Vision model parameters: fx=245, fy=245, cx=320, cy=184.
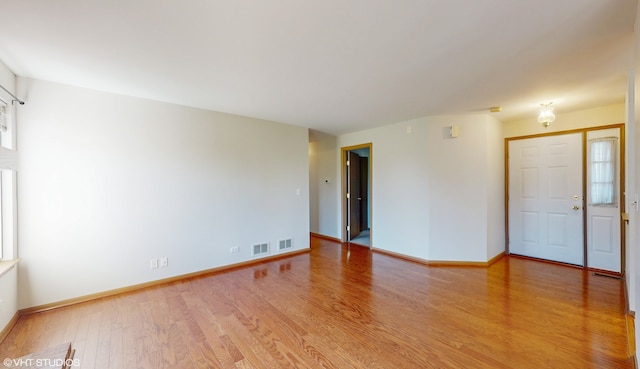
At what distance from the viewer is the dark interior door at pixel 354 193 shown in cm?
528

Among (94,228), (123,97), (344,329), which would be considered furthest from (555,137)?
(94,228)

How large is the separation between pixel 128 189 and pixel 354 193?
400 centimetres

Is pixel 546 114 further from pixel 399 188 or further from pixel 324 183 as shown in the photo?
pixel 324 183

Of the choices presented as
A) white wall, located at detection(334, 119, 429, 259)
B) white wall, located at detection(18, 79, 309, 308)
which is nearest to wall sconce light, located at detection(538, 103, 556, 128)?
white wall, located at detection(334, 119, 429, 259)

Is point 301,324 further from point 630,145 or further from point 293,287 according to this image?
point 630,145

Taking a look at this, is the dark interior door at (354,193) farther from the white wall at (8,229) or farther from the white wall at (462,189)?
the white wall at (8,229)

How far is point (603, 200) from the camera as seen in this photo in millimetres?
3414

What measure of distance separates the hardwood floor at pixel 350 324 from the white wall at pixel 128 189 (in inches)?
15.0

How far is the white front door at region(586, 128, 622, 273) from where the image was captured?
3.33m

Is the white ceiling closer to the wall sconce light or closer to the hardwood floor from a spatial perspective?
the wall sconce light

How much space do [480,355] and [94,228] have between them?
3.86m

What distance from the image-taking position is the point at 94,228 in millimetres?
2699

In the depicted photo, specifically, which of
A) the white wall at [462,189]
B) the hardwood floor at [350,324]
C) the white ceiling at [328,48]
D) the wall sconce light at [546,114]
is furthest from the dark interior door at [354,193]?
the wall sconce light at [546,114]
